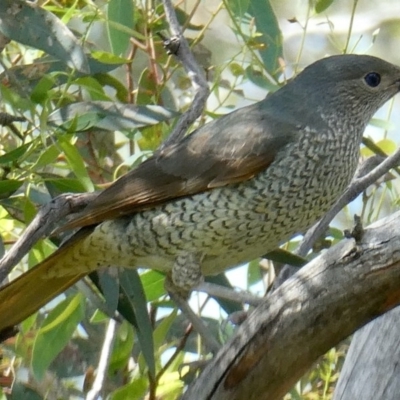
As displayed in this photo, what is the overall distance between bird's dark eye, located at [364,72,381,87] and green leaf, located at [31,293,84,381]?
3.91 feet

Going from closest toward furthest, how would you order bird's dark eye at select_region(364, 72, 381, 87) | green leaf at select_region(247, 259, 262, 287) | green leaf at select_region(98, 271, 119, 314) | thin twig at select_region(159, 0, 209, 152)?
1. green leaf at select_region(98, 271, 119, 314)
2. thin twig at select_region(159, 0, 209, 152)
3. bird's dark eye at select_region(364, 72, 381, 87)
4. green leaf at select_region(247, 259, 262, 287)

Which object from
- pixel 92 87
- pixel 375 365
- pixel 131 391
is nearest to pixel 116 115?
pixel 92 87

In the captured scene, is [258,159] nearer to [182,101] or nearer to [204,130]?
[204,130]

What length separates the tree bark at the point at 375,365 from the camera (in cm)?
254

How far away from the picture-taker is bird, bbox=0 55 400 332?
2.78 meters

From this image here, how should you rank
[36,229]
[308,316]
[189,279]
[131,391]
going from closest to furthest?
[308,316], [36,229], [131,391], [189,279]

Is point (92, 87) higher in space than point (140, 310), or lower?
higher

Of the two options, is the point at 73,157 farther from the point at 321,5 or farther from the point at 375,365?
the point at 321,5

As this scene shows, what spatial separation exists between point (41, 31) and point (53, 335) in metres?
0.88

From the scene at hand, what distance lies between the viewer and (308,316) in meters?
2.12

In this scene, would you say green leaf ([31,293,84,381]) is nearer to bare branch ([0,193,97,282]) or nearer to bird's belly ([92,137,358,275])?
bird's belly ([92,137,358,275])

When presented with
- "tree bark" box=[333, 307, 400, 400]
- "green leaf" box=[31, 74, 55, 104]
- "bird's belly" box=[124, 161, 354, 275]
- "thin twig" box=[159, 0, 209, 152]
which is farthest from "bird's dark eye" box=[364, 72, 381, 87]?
"green leaf" box=[31, 74, 55, 104]

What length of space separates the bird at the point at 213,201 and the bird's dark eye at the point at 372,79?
135 mm

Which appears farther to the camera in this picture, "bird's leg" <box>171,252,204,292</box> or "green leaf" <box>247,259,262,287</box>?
"green leaf" <box>247,259,262,287</box>
